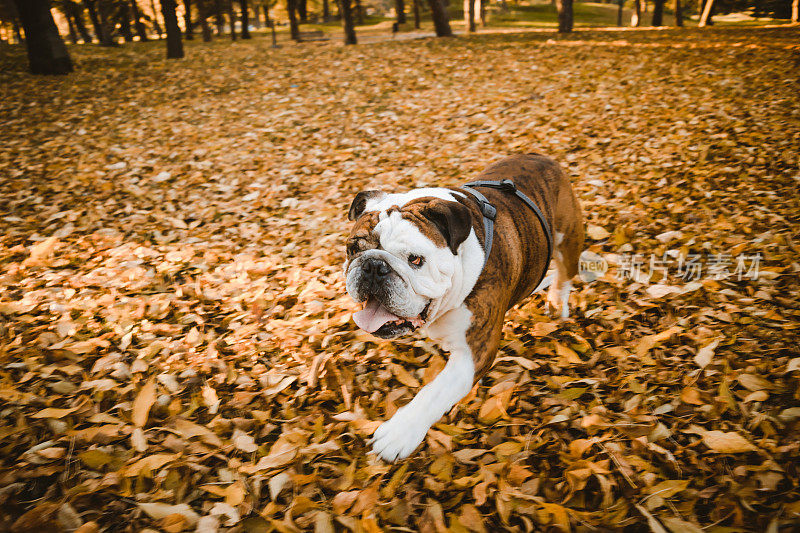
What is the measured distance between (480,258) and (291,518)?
185cm

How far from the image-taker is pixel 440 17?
1530cm

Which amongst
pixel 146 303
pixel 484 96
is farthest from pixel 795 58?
pixel 146 303

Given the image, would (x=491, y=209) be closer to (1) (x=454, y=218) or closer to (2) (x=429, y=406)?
(1) (x=454, y=218)

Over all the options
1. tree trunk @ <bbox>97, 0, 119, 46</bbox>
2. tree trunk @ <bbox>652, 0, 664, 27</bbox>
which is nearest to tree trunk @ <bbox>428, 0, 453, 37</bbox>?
tree trunk @ <bbox>652, 0, 664, 27</bbox>

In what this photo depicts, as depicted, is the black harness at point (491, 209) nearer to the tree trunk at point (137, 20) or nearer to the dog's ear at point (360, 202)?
the dog's ear at point (360, 202)

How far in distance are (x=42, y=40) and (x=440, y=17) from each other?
12.1 m

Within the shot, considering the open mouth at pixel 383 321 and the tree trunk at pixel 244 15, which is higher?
the tree trunk at pixel 244 15

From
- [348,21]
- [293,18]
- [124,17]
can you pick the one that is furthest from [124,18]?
[348,21]

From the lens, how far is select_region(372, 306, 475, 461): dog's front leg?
2.47 m

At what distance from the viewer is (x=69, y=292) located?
14.1ft

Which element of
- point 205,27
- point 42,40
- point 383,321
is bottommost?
point 383,321

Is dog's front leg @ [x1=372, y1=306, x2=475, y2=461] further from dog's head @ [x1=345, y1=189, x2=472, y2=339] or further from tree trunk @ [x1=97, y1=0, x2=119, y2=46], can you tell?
tree trunk @ [x1=97, y1=0, x2=119, y2=46]

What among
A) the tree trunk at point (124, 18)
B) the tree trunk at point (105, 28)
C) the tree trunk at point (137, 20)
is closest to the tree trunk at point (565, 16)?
the tree trunk at point (105, 28)

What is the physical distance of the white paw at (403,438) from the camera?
2475 mm
